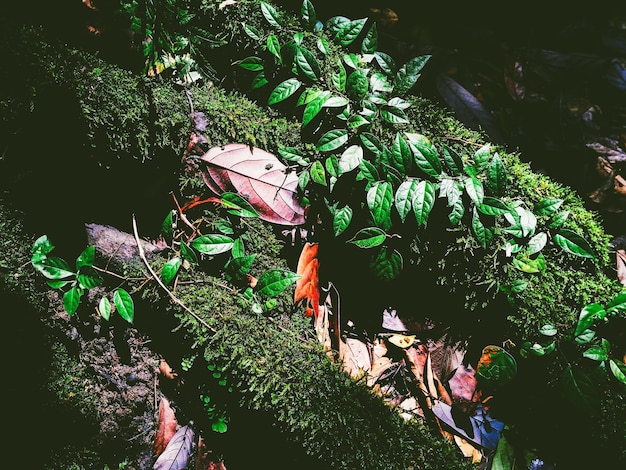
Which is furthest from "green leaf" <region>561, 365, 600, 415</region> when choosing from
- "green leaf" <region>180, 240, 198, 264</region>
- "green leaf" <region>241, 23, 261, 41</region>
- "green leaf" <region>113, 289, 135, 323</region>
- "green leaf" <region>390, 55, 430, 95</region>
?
"green leaf" <region>241, 23, 261, 41</region>

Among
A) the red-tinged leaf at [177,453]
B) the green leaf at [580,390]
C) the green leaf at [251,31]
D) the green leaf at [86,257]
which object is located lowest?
the red-tinged leaf at [177,453]

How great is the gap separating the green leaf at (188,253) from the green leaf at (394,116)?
1162mm

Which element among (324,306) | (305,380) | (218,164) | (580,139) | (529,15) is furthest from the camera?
(529,15)

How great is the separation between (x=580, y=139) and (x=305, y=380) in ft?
7.37

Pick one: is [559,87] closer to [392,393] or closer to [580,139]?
[580,139]

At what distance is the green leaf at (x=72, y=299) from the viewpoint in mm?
1973

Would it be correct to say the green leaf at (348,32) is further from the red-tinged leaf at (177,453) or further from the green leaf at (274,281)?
the red-tinged leaf at (177,453)

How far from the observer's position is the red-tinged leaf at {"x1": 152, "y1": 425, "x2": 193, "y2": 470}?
2.17 m

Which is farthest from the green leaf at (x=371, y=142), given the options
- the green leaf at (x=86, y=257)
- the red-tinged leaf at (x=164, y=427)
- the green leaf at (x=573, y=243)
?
the red-tinged leaf at (x=164, y=427)

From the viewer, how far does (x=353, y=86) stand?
2.18 metres

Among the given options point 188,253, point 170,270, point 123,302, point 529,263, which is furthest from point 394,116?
point 123,302

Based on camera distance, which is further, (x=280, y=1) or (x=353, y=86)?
(x=280, y=1)

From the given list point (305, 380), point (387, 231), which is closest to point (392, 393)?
point (305, 380)

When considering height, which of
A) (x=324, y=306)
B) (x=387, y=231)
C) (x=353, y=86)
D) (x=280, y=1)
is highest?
(x=280, y=1)
